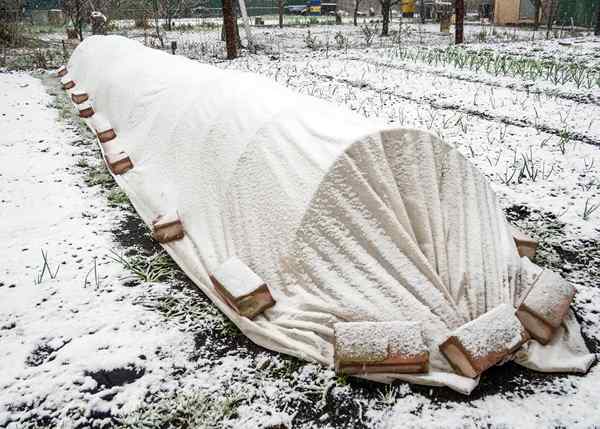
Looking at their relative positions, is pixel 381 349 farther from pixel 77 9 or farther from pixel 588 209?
pixel 77 9

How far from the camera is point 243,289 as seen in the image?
2.20 meters

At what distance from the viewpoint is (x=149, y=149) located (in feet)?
12.6

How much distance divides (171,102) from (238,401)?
2.76m

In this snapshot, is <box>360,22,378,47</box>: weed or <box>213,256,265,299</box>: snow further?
<box>360,22,378,47</box>: weed

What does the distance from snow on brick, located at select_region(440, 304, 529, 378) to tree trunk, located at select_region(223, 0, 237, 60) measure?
Answer: 10.4 metres

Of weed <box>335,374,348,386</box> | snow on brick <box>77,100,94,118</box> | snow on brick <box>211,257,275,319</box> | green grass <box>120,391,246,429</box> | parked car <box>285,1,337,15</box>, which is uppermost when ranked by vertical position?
parked car <box>285,1,337,15</box>

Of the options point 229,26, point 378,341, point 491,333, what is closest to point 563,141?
point 491,333

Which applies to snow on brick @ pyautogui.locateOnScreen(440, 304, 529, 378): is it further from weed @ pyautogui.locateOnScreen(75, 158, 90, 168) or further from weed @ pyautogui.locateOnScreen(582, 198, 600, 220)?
weed @ pyautogui.locateOnScreen(75, 158, 90, 168)

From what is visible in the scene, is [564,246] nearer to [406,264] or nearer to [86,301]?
[406,264]

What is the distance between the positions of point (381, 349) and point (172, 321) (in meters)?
1.17

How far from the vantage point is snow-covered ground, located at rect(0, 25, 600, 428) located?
1822mm

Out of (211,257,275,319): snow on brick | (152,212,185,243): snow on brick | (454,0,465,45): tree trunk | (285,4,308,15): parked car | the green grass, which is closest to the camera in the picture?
the green grass

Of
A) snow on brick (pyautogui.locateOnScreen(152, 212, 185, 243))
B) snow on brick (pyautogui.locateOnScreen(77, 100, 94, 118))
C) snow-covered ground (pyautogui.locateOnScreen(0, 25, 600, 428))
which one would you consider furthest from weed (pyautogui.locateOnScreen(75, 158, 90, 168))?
snow on brick (pyautogui.locateOnScreen(152, 212, 185, 243))

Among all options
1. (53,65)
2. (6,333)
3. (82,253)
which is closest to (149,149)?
(82,253)
